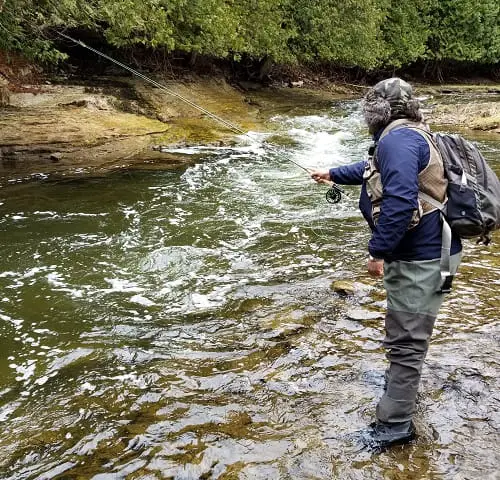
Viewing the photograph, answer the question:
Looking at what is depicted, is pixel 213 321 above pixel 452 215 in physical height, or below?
below

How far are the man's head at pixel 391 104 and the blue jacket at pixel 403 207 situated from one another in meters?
0.12

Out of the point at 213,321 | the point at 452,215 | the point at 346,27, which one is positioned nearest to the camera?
the point at 452,215

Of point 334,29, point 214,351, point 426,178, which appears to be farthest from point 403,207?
point 334,29

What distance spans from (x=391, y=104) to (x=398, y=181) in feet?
1.81

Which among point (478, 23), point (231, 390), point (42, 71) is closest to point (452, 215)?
point (231, 390)

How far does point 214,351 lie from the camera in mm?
4863

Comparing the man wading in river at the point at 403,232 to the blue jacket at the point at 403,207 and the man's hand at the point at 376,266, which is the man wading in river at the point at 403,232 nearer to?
the blue jacket at the point at 403,207

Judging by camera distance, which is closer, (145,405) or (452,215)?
(452,215)

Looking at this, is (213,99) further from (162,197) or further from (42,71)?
(162,197)

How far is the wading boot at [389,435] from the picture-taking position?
3520 mm

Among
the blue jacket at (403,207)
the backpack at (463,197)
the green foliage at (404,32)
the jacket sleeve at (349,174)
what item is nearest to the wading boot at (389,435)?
the backpack at (463,197)

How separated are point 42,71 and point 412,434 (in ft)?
50.8

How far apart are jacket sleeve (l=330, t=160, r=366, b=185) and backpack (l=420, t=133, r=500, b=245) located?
3.00 feet

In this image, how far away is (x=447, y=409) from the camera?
3.90m
